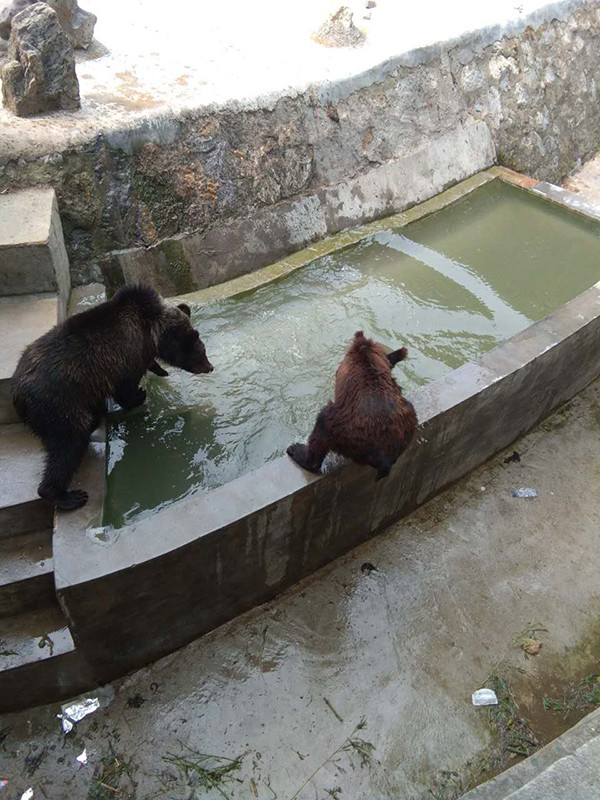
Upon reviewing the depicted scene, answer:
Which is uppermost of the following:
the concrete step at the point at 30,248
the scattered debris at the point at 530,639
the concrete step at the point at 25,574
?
the concrete step at the point at 30,248

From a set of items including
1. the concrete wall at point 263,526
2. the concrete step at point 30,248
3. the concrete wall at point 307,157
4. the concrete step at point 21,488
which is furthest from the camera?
the concrete wall at point 307,157

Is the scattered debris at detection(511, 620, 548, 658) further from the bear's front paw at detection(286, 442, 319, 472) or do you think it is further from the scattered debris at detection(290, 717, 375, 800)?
the bear's front paw at detection(286, 442, 319, 472)

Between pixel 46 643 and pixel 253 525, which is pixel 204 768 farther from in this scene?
pixel 253 525

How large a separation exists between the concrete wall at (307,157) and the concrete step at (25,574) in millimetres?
2937

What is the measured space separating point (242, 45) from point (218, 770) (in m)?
7.99

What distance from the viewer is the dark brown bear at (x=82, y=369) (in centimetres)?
389

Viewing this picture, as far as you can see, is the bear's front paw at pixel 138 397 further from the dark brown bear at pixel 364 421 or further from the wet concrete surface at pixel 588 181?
the wet concrete surface at pixel 588 181

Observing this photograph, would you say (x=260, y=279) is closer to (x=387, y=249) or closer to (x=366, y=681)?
(x=387, y=249)

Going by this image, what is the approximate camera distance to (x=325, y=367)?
581cm

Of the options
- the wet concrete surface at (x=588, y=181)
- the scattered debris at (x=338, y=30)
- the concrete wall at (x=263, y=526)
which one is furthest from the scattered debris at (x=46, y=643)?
the wet concrete surface at (x=588, y=181)

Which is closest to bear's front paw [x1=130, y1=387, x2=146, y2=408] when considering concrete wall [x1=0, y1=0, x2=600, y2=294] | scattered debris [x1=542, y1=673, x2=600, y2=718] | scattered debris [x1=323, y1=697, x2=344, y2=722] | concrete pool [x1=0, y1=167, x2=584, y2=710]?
concrete pool [x1=0, y1=167, x2=584, y2=710]

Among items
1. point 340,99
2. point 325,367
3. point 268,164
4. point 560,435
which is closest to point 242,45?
point 340,99

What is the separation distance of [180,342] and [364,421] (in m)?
1.85

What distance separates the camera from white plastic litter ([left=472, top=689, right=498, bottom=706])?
13.8ft
